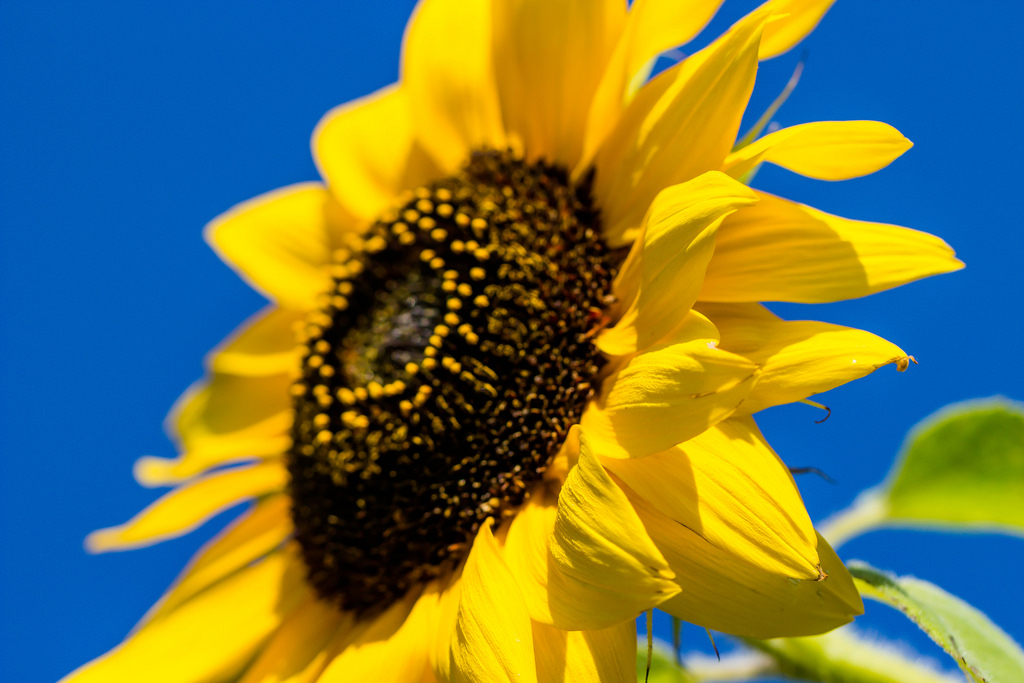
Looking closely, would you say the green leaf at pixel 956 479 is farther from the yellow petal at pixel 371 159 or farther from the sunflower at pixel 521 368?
the yellow petal at pixel 371 159

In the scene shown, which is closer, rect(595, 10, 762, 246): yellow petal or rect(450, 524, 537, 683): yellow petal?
rect(450, 524, 537, 683): yellow petal

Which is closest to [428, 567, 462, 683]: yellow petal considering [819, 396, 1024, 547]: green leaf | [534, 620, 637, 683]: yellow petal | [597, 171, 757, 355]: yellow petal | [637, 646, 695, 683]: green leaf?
[534, 620, 637, 683]: yellow petal

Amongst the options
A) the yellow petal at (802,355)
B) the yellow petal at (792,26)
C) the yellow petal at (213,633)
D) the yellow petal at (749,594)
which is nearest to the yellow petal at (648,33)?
the yellow petal at (792,26)

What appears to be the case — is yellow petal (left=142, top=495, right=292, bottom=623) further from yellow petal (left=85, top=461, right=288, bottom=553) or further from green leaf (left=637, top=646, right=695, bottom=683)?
green leaf (left=637, top=646, right=695, bottom=683)

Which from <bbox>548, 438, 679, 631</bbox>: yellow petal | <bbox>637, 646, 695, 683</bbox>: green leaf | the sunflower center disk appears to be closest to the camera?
<bbox>548, 438, 679, 631</bbox>: yellow petal

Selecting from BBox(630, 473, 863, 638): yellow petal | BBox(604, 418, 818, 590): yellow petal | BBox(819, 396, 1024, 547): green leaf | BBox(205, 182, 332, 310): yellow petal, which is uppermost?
BBox(205, 182, 332, 310): yellow petal

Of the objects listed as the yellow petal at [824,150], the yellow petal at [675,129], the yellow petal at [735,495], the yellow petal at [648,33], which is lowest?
the yellow petal at [735,495]
